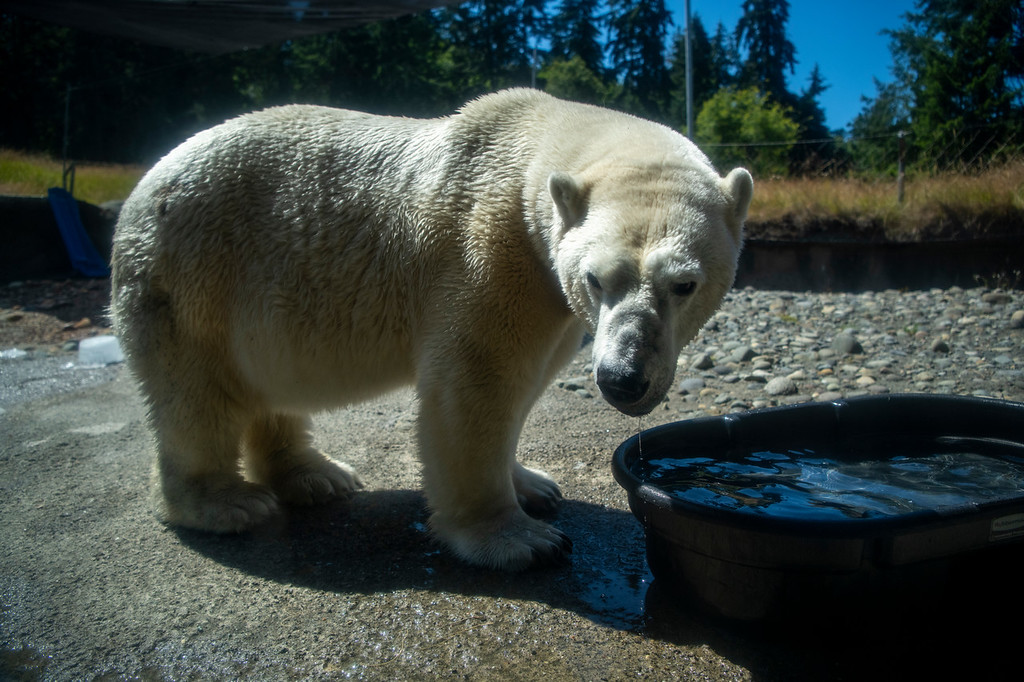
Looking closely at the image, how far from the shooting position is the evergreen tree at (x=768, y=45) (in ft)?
124

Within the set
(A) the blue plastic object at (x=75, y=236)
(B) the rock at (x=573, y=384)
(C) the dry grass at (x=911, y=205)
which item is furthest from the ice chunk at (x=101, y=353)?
(C) the dry grass at (x=911, y=205)

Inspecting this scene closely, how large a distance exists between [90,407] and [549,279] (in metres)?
3.36

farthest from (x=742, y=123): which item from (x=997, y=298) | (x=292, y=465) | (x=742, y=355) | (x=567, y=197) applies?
(x=567, y=197)

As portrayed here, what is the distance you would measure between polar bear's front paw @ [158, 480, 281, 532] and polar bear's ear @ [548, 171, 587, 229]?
157cm

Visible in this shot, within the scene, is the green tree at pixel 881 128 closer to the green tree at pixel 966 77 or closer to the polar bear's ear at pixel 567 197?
the green tree at pixel 966 77

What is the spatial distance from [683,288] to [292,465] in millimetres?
1923

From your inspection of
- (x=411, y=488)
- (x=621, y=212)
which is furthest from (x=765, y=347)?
(x=621, y=212)

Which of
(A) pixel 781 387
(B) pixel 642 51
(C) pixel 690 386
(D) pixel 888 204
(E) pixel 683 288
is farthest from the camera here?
(B) pixel 642 51

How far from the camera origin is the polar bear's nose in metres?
1.86

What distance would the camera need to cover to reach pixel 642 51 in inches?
1299

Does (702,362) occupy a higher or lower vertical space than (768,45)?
lower

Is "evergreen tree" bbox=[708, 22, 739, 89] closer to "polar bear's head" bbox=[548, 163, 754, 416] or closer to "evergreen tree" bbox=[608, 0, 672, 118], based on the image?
"evergreen tree" bbox=[608, 0, 672, 118]

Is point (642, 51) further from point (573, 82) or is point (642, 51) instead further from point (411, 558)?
point (411, 558)

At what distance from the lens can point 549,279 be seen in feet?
7.86
